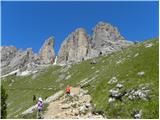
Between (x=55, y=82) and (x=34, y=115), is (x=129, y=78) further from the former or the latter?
(x=55, y=82)

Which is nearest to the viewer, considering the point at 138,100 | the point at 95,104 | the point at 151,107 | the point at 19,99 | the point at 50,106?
the point at 151,107

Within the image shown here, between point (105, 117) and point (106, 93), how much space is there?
9041 mm

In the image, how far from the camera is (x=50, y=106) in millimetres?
55312

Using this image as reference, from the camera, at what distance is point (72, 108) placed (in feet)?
166

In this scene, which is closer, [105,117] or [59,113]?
[105,117]

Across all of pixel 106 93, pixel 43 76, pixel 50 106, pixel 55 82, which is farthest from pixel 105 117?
pixel 43 76

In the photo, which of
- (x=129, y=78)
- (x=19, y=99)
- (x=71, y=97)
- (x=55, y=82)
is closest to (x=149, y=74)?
(x=129, y=78)

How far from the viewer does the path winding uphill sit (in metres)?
47.3

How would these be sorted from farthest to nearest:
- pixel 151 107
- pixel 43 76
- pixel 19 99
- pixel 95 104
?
1. pixel 43 76
2. pixel 19 99
3. pixel 95 104
4. pixel 151 107

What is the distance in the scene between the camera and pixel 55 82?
132 m

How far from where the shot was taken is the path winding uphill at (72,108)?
47.3 m

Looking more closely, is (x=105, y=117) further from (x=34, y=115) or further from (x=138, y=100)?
(x=34, y=115)

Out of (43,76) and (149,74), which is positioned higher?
(43,76)

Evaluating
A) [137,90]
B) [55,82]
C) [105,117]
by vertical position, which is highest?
[55,82]
